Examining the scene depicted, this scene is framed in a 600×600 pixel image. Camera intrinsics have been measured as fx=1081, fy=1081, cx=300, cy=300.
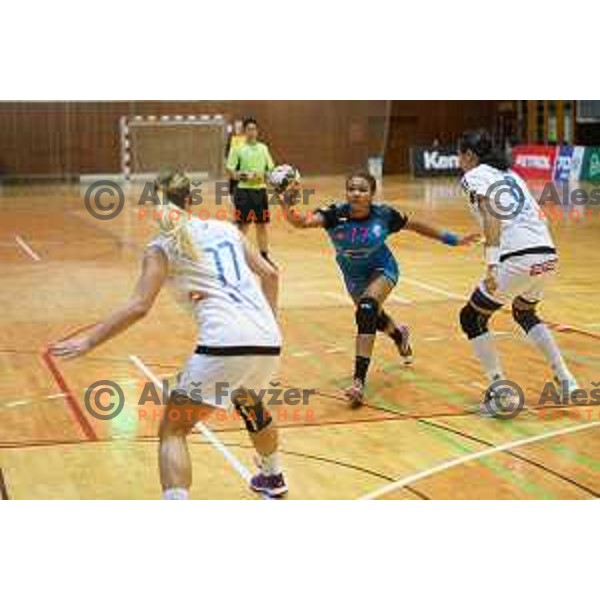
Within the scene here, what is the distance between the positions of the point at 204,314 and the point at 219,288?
5.9 inches

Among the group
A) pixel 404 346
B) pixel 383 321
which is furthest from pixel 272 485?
pixel 404 346

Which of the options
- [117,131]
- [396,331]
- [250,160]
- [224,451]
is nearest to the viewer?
[224,451]

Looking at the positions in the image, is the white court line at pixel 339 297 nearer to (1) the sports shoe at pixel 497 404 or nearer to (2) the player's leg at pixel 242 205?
(2) the player's leg at pixel 242 205

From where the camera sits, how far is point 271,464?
20.0 feet

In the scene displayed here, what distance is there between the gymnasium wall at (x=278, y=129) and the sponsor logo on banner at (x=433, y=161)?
5.42 feet

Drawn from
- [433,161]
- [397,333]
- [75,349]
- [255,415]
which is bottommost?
[397,333]

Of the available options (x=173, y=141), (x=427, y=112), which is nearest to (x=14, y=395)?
(x=173, y=141)

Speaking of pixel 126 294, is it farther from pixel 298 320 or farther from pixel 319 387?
pixel 319 387

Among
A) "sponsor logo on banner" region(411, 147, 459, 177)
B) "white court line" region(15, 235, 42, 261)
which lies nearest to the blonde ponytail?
"white court line" region(15, 235, 42, 261)

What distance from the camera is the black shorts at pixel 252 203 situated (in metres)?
16.0

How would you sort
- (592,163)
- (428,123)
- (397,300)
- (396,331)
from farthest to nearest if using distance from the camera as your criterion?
(428,123), (592,163), (397,300), (396,331)

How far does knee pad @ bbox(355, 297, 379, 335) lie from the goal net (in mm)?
23455

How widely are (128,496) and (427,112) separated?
32.1m

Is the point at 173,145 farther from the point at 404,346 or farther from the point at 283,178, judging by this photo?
the point at 283,178
